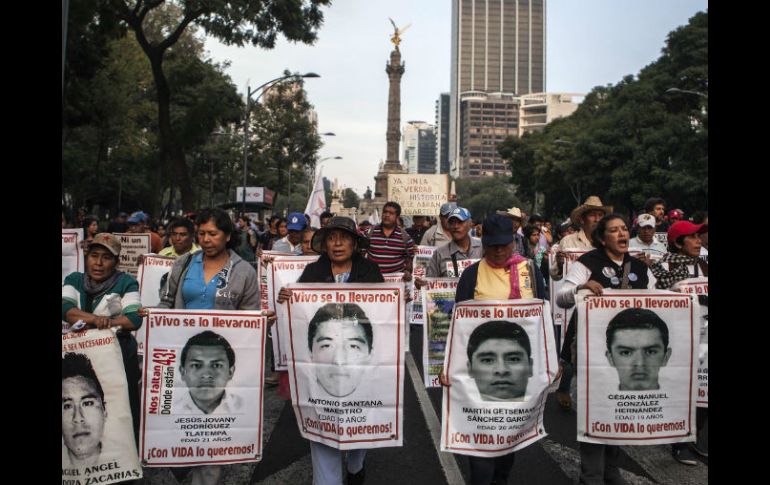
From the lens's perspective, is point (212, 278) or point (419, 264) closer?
point (212, 278)

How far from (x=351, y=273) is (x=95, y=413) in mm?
1605

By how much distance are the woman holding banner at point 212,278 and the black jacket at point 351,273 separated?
363mm

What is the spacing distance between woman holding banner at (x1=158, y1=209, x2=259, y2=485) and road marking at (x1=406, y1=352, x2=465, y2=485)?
1485 millimetres

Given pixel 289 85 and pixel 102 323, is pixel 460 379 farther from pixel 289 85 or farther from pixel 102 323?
pixel 289 85

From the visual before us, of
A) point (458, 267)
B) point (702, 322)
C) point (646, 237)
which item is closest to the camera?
point (702, 322)

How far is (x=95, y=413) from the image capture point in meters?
3.76

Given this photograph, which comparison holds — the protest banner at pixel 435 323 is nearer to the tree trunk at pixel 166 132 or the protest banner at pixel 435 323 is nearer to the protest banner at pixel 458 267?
the protest banner at pixel 458 267

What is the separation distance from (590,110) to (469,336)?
57471 mm

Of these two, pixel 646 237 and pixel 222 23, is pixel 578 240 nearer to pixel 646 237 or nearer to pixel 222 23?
pixel 646 237

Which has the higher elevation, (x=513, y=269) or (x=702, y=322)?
(x=513, y=269)

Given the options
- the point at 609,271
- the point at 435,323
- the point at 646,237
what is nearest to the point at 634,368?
the point at 609,271

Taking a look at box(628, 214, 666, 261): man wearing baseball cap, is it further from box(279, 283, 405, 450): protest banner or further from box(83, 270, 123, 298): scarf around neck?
box(83, 270, 123, 298): scarf around neck

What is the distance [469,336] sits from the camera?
3.96 meters

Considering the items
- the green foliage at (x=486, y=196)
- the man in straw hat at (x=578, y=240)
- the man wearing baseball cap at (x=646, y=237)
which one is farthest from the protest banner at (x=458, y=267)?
the green foliage at (x=486, y=196)
